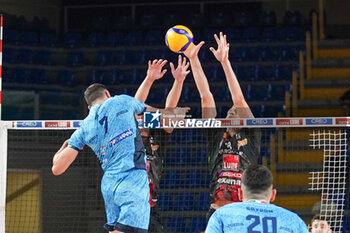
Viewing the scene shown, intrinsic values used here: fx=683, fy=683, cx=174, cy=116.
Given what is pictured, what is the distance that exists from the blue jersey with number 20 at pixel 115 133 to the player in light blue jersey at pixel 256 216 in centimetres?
207

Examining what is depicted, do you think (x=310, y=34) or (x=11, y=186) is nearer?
(x=11, y=186)

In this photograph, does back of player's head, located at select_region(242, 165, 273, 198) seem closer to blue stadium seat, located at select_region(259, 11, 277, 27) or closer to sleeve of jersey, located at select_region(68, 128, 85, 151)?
sleeve of jersey, located at select_region(68, 128, 85, 151)

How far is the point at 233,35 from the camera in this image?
61.1 feet

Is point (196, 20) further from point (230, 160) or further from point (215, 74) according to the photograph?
point (230, 160)

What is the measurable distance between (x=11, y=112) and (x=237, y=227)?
→ 39.5 feet

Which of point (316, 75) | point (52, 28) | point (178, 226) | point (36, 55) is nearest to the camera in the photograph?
point (178, 226)

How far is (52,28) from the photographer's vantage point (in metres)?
20.8

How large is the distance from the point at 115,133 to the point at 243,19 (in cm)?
1366

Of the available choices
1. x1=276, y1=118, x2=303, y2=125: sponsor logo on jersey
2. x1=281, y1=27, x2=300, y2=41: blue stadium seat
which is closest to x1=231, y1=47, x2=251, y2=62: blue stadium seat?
x1=281, y1=27, x2=300, y2=41: blue stadium seat

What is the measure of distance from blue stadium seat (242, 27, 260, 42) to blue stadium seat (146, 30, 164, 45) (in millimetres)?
2290

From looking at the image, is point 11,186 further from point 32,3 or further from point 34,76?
point 32,3

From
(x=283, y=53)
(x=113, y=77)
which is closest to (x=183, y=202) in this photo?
(x=113, y=77)

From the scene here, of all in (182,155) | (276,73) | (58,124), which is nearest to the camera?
(58,124)


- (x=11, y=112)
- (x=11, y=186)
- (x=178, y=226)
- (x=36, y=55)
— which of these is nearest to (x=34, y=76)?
(x=36, y=55)
